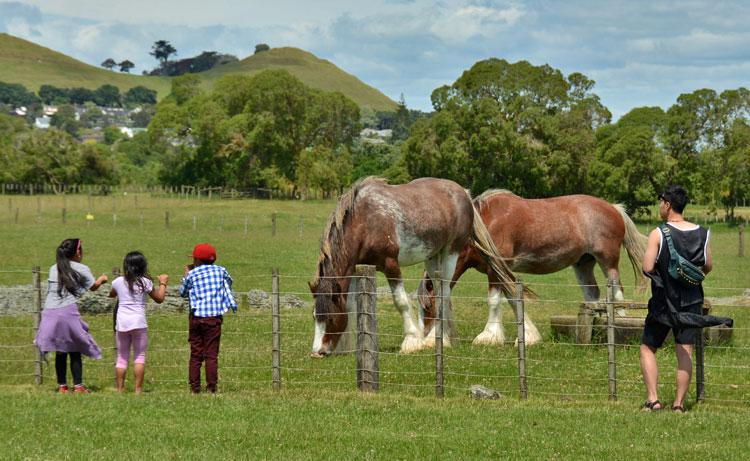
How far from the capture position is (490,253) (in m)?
17.9

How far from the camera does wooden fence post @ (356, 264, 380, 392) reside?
1342 cm

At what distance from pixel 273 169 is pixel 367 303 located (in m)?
78.7

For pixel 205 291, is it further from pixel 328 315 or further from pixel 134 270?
pixel 328 315

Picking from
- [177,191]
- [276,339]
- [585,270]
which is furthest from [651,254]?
[177,191]

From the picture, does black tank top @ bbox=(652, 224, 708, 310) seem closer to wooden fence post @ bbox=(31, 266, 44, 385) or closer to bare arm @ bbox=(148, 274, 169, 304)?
bare arm @ bbox=(148, 274, 169, 304)

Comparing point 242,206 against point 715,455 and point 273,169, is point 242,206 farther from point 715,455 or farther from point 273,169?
point 715,455

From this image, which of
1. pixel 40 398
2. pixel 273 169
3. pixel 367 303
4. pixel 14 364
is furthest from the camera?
pixel 273 169

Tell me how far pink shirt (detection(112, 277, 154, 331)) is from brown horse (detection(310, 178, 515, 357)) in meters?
2.97

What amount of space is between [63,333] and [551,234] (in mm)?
9153

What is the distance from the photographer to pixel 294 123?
93438 millimetres

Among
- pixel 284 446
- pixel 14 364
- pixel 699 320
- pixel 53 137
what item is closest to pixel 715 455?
pixel 699 320

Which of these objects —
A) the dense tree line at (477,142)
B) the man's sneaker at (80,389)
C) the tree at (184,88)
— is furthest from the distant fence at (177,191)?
the man's sneaker at (80,389)

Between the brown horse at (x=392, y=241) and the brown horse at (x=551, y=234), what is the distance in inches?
27.4

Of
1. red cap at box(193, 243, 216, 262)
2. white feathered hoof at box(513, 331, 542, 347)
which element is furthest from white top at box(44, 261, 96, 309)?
white feathered hoof at box(513, 331, 542, 347)
